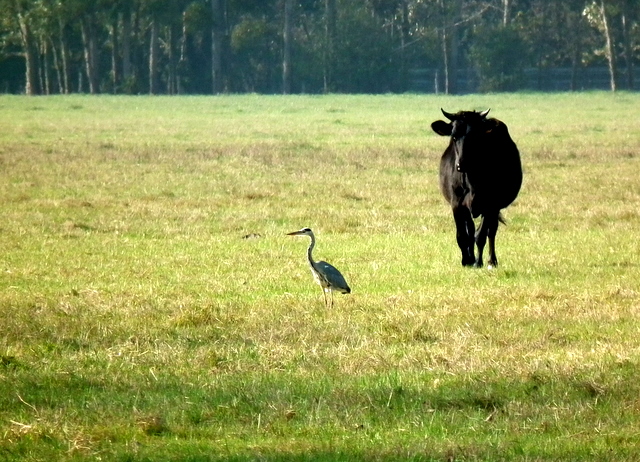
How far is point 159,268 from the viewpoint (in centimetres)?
1355

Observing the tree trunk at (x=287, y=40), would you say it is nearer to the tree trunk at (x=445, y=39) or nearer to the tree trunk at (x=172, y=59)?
the tree trunk at (x=172, y=59)

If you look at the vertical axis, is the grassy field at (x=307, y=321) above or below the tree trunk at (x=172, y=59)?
below

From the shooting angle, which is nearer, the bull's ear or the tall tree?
the bull's ear

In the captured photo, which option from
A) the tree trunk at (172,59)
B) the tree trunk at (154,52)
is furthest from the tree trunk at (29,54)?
the tree trunk at (172,59)

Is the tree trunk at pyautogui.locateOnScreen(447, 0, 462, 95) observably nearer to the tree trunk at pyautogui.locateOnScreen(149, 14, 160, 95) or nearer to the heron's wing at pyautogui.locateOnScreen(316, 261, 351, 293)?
the tree trunk at pyautogui.locateOnScreen(149, 14, 160, 95)

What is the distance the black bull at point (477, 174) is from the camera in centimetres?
1351

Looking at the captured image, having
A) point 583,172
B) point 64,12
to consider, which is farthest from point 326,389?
point 64,12

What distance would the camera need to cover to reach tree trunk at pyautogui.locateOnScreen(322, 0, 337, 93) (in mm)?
80625

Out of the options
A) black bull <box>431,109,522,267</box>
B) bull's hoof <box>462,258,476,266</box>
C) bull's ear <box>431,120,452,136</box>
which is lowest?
bull's hoof <box>462,258,476,266</box>

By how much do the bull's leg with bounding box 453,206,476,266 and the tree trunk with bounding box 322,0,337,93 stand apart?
67.1m

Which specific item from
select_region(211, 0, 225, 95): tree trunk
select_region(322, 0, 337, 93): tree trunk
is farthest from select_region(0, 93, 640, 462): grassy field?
select_region(322, 0, 337, 93): tree trunk

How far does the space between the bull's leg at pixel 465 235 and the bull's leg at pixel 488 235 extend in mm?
80

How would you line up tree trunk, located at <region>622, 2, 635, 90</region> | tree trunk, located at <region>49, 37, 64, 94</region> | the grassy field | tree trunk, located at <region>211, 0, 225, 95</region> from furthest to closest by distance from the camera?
tree trunk, located at <region>49, 37, 64, 94</region>, tree trunk, located at <region>211, 0, 225, 95</region>, tree trunk, located at <region>622, 2, 635, 90</region>, the grassy field

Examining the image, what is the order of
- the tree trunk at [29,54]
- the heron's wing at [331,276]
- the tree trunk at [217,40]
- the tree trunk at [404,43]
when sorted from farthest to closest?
the tree trunk at [404,43]
the tree trunk at [217,40]
the tree trunk at [29,54]
the heron's wing at [331,276]
